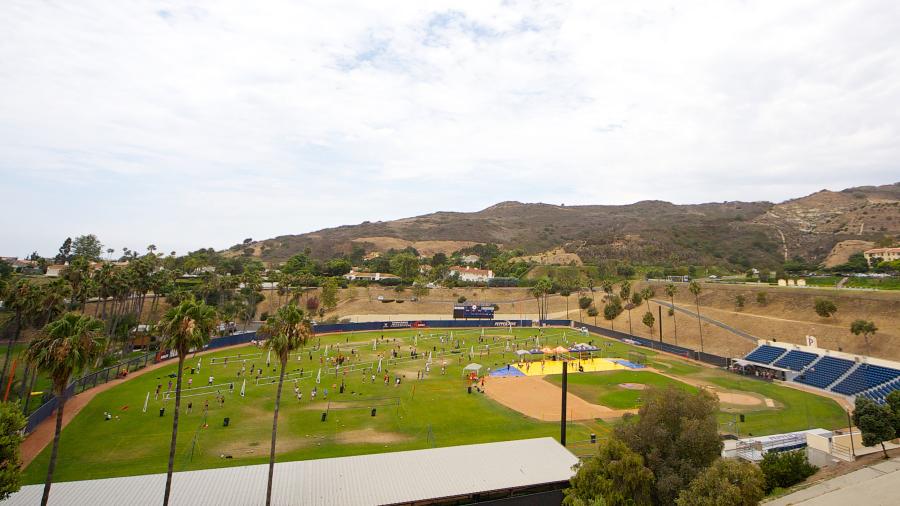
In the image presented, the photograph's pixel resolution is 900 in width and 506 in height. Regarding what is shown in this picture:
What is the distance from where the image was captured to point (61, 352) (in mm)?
17828

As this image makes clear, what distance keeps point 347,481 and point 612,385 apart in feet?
117

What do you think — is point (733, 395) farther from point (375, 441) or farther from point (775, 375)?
point (375, 441)

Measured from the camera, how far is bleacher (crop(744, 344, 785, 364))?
57.1 metres

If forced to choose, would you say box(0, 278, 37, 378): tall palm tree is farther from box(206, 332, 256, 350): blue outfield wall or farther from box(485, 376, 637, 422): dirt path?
box(485, 376, 637, 422): dirt path

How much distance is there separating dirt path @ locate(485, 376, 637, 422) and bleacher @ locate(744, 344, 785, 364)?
100 ft

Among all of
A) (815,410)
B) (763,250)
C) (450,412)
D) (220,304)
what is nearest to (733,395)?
(815,410)

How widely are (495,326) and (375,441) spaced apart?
66.9m

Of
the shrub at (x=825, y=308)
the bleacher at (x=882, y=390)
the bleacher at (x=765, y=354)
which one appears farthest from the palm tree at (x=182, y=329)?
the shrub at (x=825, y=308)

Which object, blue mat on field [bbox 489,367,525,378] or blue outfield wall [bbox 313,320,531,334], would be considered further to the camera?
blue outfield wall [bbox 313,320,531,334]

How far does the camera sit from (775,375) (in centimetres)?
5256

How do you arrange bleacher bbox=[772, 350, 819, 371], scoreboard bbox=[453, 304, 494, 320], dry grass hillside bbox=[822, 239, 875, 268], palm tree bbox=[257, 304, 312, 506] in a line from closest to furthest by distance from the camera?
1. palm tree bbox=[257, 304, 312, 506]
2. bleacher bbox=[772, 350, 819, 371]
3. scoreboard bbox=[453, 304, 494, 320]
4. dry grass hillside bbox=[822, 239, 875, 268]

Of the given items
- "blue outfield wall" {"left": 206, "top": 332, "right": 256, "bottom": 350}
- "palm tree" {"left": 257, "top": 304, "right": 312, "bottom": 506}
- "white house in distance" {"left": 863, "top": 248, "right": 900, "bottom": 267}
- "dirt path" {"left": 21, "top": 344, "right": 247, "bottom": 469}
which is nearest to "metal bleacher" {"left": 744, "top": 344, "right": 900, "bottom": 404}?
"palm tree" {"left": 257, "top": 304, "right": 312, "bottom": 506}

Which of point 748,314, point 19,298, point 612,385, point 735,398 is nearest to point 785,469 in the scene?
point 735,398

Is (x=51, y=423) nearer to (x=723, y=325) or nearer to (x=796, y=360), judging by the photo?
(x=796, y=360)
